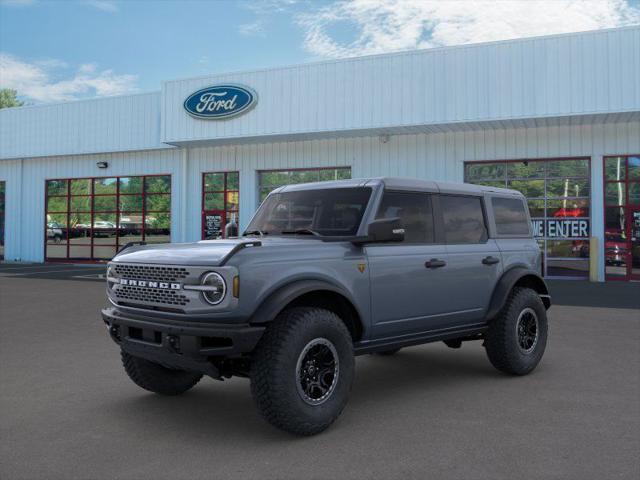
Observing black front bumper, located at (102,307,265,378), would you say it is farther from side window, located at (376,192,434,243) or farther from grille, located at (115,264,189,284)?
side window, located at (376,192,434,243)

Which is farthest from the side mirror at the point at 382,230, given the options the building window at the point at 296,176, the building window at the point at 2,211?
the building window at the point at 2,211

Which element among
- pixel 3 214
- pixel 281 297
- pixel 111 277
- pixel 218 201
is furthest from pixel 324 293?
pixel 3 214

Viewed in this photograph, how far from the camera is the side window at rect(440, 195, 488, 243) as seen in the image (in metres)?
5.93

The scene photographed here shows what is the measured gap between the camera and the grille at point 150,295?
442 centimetres

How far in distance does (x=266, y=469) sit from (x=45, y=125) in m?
26.7

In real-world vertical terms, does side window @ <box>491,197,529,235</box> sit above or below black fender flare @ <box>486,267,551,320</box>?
above

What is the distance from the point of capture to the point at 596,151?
18.0 m

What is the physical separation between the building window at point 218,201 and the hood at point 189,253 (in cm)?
1793

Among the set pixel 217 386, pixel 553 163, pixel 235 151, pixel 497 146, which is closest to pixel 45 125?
pixel 235 151

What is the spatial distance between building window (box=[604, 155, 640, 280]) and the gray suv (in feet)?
42.2

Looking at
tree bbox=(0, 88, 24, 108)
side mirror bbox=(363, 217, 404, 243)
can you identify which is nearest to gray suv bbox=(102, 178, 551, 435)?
side mirror bbox=(363, 217, 404, 243)

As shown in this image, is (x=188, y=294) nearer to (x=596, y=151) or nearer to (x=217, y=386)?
(x=217, y=386)

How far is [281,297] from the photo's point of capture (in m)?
4.32

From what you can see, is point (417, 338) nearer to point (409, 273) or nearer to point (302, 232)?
point (409, 273)
